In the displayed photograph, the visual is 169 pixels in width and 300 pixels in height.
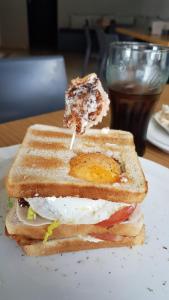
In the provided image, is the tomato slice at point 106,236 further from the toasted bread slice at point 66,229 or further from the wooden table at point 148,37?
the wooden table at point 148,37

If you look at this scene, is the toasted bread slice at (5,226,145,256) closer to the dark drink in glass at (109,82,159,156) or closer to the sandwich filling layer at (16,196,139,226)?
the sandwich filling layer at (16,196,139,226)

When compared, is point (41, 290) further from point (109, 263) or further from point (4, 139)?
point (4, 139)

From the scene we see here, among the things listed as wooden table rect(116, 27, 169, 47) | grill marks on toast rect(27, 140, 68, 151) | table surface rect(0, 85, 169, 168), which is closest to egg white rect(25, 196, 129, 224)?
grill marks on toast rect(27, 140, 68, 151)

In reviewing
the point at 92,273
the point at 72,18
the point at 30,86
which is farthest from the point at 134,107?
the point at 72,18

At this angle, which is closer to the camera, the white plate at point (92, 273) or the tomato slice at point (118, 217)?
the white plate at point (92, 273)

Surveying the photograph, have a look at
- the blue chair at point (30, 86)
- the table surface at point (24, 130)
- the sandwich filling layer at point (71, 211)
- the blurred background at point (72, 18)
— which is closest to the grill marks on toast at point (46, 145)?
the sandwich filling layer at point (71, 211)

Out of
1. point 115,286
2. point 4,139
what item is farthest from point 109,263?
point 4,139
